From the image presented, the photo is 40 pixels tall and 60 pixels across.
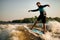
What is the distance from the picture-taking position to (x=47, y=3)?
2.18 meters

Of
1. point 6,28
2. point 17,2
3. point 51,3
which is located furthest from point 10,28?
point 51,3

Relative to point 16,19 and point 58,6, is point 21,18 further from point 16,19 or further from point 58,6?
point 58,6

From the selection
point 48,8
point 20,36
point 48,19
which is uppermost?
point 48,8

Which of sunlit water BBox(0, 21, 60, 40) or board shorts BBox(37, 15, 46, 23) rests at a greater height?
board shorts BBox(37, 15, 46, 23)

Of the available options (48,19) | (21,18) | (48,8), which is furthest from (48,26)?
(21,18)

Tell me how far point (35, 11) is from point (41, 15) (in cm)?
10

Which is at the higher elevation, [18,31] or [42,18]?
[42,18]

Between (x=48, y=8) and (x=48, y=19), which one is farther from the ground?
(x=48, y=8)

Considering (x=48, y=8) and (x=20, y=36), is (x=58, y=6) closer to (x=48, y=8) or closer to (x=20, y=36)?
(x=48, y=8)

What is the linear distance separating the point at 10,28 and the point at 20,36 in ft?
0.59

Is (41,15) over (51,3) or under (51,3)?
under

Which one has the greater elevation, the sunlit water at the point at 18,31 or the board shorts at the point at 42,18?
the board shorts at the point at 42,18

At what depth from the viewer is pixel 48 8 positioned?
2158mm

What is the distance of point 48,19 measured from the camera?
2174 mm
